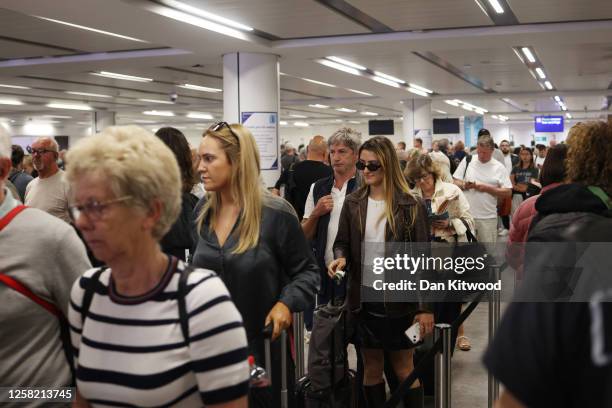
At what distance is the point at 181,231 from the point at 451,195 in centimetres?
279

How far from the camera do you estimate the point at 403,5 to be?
825 centimetres

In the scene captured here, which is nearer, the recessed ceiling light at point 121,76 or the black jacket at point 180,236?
the black jacket at point 180,236

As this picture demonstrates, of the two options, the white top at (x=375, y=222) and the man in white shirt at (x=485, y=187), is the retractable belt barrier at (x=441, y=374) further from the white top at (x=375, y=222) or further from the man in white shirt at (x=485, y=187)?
the man in white shirt at (x=485, y=187)

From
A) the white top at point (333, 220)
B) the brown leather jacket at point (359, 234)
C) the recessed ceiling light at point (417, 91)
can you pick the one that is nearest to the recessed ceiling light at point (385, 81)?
the recessed ceiling light at point (417, 91)

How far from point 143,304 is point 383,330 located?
2497 mm

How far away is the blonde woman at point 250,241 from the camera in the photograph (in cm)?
274

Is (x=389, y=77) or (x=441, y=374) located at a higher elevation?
(x=389, y=77)

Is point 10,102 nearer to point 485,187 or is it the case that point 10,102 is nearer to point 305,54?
point 305,54

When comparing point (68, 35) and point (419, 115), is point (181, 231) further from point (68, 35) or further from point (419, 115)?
point (419, 115)

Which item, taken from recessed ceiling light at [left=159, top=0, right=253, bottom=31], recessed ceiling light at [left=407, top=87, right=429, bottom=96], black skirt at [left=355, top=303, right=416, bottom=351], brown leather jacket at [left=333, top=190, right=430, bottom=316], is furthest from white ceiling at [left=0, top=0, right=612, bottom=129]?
black skirt at [left=355, top=303, right=416, bottom=351]

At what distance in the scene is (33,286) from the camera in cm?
202

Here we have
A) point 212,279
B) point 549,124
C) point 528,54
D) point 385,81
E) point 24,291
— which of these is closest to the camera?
point 212,279

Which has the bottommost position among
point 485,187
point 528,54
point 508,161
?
point 485,187

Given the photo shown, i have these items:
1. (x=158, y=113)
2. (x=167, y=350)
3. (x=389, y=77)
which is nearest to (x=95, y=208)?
(x=167, y=350)
